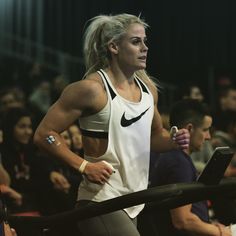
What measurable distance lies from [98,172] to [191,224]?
0.73 meters

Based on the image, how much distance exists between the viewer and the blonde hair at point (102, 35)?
3.42 metres

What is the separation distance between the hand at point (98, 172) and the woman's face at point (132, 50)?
0.52 m

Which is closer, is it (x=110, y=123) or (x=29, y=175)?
(x=110, y=123)

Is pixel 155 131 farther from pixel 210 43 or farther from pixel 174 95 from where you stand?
pixel 210 43

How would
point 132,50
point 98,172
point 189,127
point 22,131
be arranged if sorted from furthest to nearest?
point 22,131, point 189,127, point 132,50, point 98,172

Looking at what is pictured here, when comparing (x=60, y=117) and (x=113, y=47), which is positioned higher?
(x=113, y=47)

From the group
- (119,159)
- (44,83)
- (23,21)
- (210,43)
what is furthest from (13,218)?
(23,21)

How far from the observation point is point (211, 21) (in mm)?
14344

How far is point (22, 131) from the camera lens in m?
5.59

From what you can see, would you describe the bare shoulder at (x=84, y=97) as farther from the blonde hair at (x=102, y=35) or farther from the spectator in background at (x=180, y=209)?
the spectator in background at (x=180, y=209)

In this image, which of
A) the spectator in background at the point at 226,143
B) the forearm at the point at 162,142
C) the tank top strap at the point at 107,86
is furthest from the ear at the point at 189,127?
the tank top strap at the point at 107,86

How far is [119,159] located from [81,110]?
27 centimetres

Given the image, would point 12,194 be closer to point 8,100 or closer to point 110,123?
point 110,123

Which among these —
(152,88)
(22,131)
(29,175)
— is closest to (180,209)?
(152,88)
